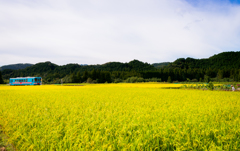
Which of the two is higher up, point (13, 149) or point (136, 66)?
point (136, 66)

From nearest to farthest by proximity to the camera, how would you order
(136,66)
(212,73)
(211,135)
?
(211,135) < (212,73) < (136,66)

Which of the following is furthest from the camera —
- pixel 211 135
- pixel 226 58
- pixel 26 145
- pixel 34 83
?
pixel 226 58

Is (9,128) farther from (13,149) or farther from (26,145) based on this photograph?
(26,145)

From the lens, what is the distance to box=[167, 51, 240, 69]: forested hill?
113650mm

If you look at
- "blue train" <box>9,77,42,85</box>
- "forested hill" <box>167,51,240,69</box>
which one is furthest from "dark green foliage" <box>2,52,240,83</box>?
"blue train" <box>9,77,42,85</box>

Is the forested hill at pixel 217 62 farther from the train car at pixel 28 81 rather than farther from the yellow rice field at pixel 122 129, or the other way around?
the yellow rice field at pixel 122 129

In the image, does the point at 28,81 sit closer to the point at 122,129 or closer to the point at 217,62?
the point at 122,129

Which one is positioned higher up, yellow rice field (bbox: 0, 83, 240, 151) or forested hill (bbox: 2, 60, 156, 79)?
forested hill (bbox: 2, 60, 156, 79)

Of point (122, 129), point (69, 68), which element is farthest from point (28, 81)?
point (69, 68)

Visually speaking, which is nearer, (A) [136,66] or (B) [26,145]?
(B) [26,145]

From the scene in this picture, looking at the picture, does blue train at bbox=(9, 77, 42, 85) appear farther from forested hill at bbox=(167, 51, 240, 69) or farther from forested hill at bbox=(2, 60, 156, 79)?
forested hill at bbox=(167, 51, 240, 69)

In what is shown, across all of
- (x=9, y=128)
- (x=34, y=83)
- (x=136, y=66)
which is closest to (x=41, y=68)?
(x=136, y=66)

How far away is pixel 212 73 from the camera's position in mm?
88375

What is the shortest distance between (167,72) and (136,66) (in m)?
69.4
